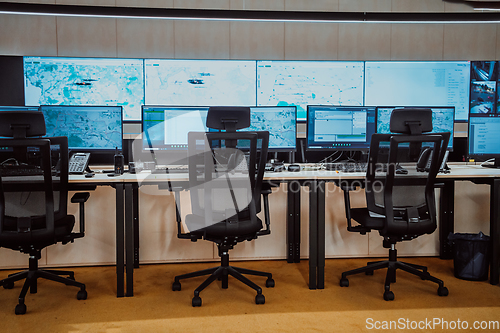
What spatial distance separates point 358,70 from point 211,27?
175 cm

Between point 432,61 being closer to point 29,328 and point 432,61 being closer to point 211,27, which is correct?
point 211,27

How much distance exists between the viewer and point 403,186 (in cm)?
242

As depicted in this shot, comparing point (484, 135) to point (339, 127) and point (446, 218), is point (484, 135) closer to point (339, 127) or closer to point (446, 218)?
point (446, 218)

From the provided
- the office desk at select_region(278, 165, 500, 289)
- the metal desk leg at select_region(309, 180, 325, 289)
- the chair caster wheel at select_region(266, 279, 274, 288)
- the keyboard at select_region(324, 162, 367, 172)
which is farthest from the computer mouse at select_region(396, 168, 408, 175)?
the chair caster wheel at select_region(266, 279, 274, 288)

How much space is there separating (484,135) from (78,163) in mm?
3417

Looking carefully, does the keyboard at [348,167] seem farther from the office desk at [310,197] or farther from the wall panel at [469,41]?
the wall panel at [469,41]

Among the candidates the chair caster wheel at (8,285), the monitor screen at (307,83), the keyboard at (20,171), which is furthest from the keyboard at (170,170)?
the monitor screen at (307,83)

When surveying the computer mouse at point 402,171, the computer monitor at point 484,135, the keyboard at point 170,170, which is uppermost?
the computer monitor at point 484,135

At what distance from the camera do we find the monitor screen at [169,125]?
117 inches

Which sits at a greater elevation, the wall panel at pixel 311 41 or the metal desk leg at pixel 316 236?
the wall panel at pixel 311 41

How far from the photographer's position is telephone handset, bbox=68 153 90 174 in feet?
8.96

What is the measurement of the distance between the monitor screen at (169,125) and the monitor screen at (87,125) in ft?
0.73

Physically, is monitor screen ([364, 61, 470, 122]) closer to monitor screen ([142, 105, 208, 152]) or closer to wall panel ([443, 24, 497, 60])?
wall panel ([443, 24, 497, 60])

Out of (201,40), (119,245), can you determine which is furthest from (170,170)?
(201,40)
